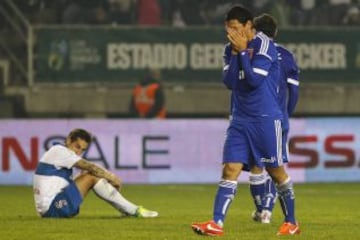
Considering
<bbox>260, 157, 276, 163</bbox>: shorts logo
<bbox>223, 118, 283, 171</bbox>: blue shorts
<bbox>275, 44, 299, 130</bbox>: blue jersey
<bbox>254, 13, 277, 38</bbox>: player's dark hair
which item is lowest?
<bbox>260, 157, 276, 163</bbox>: shorts logo

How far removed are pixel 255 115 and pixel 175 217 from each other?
9.90ft

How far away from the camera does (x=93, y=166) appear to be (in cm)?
1320

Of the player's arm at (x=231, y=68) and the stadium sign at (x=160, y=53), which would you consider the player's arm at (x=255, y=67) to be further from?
the stadium sign at (x=160, y=53)

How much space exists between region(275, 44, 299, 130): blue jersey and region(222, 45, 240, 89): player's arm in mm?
1765

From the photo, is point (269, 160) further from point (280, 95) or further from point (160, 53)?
point (160, 53)

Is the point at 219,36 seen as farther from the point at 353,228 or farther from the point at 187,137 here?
the point at 353,228

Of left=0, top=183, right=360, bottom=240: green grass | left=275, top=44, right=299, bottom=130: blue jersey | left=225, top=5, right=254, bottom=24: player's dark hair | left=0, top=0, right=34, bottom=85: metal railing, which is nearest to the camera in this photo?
left=225, top=5, right=254, bottom=24: player's dark hair

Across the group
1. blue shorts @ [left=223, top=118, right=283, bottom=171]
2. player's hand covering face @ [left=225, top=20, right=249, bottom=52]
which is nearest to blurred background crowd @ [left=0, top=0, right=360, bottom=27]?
blue shorts @ [left=223, top=118, right=283, bottom=171]

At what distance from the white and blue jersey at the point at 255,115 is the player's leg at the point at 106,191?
2.45 m

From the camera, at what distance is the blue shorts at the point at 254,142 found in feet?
36.1

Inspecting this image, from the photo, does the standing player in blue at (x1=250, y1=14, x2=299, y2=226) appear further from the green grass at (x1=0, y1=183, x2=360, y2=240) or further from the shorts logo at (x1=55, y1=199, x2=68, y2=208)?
the shorts logo at (x1=55, y1=199, x2=68, y2=208)

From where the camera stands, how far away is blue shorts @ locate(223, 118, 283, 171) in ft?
36.1

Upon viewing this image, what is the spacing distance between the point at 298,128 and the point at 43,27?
5.12 metres

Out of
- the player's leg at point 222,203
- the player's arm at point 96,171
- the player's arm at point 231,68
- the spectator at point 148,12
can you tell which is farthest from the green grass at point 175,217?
the spectator at point 148,12
